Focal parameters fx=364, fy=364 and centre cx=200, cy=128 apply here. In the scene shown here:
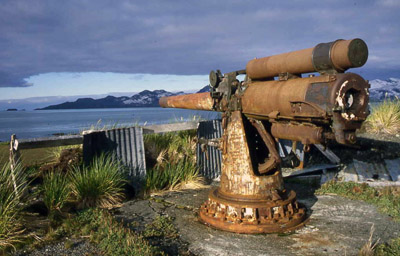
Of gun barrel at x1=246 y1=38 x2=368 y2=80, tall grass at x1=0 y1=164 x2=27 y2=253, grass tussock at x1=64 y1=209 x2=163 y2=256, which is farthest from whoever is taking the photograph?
tall grass at x1=0 y1=164 x2=27 y2=253

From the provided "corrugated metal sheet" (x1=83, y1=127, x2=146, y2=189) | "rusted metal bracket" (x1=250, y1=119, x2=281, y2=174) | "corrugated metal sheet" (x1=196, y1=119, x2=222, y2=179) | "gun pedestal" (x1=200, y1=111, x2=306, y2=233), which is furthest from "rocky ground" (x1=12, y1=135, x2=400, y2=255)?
"corrugated metal sheet" (x1=196, y1=119, x2=222, y2=179)

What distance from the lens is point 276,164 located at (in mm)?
4805

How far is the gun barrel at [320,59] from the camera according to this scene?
3.51m

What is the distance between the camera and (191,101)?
6145 mm

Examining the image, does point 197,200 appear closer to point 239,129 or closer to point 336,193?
point 239,129

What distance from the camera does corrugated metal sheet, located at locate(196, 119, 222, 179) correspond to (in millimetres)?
8203

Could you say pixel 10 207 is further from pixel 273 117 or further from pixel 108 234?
pixel 273 117

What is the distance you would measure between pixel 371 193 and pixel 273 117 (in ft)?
11.2

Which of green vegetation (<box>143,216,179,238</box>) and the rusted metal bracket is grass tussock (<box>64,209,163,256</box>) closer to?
green vegetation (<box>143,216,179,238</box>)

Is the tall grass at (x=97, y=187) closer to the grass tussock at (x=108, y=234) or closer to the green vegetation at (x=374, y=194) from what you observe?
the grass tussock at (x=108, y=234)

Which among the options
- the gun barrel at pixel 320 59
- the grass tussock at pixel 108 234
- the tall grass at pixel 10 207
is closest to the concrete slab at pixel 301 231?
the grass tussock at pixel 108 234

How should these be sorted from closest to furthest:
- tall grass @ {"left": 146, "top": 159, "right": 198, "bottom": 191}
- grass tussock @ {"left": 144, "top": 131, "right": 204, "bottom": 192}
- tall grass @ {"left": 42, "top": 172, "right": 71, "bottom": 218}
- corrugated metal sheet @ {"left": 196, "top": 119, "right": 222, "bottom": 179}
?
1. tall grass @ {"left": 42, "top": 172, "right": 71, "bottom": 218}
2. tall grass @ {"left": 146, "top": 159, "right": 198, "bottom": 191}
3. grass tussock @ {"left": 144, "top": 131, "right": 204, "bottom": 192}
4. corrugated metal sheet @ {"left": 196, "top": 119, "right": 222, "bottom": 179}

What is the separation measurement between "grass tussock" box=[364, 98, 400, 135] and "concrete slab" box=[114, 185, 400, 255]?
5363 mm

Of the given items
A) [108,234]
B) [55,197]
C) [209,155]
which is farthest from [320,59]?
[209,155]
